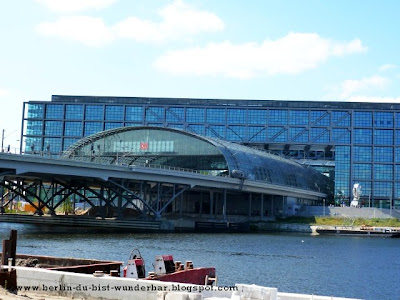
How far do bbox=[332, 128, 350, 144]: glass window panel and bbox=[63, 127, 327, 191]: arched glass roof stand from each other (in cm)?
4867

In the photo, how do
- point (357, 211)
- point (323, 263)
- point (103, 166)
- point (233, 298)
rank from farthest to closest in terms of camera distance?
1. point (357, 211)
2. point (103, 166)
3. point (323, 263)
4. point (233, 298)

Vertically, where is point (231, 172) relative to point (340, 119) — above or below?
below

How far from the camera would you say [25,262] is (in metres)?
34.5

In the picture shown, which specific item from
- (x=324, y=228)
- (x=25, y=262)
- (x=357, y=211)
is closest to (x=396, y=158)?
(x=357, y=211)

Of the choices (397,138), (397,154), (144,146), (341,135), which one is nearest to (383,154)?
(397,154)

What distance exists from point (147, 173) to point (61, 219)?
1987cm

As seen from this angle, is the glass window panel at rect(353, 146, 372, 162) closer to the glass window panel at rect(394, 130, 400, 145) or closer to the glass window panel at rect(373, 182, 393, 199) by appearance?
the glass window panel at rect(394, 130, 400, 145)

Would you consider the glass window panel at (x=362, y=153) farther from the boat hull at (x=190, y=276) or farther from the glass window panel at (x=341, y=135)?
the boat hull at (x=190, y=276)

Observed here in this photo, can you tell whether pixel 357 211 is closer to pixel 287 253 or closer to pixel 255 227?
pixel 255 227

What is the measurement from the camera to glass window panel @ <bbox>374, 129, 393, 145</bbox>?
19550cm

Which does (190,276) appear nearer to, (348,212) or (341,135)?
(348,212)

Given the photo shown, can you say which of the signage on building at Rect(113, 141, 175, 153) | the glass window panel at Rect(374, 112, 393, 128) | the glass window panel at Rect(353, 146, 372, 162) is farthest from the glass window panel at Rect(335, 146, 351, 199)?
the signage on building at Rect(113, 141, 175, 153)

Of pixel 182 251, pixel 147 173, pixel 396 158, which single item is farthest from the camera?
pixel 396 158

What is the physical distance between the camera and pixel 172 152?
14625 centimetres
